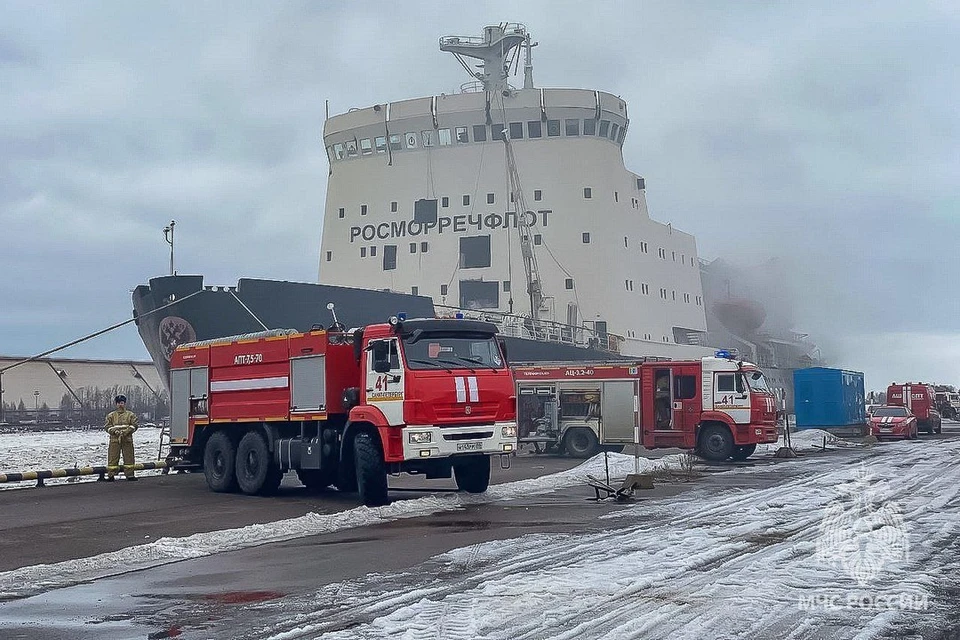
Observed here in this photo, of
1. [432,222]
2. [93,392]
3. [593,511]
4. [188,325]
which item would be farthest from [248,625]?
[93,392]

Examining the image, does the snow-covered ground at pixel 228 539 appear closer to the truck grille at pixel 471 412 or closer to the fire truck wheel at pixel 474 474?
the fire truck wheel at pixel 474 474

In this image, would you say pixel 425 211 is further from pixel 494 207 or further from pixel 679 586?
pixel 679 586

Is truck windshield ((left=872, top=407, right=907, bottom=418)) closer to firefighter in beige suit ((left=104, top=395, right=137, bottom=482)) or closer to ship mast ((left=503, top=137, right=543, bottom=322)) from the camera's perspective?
ship mast ((left=503, top=137, right=543, bottom=322))

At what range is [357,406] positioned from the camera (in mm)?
15031

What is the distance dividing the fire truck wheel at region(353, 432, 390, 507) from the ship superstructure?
31.3 meters

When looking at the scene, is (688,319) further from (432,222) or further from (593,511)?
(593,511)

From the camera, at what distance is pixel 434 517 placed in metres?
13.2

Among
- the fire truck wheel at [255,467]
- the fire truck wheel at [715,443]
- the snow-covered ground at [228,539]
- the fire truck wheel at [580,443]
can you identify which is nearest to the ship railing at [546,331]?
the fire truck wheel at [580,443]

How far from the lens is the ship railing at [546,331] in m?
42.1

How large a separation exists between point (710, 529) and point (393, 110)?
127 feet

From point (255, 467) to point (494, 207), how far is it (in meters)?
31.3

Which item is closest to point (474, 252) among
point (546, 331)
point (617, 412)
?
point (546, 331)

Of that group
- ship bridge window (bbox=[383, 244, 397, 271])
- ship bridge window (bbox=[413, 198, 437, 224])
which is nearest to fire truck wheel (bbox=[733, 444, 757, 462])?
ship bridge window (bbox=[413, 198, 437, 224])

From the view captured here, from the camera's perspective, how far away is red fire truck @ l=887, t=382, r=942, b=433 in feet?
150
